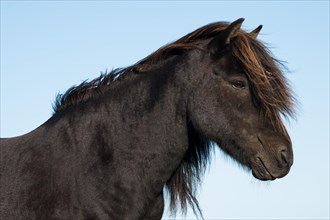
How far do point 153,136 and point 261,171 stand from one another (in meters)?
1.23

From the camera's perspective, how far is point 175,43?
6809 millimetres

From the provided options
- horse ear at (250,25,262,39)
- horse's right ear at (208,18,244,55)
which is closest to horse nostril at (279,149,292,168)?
horse's right ear at (208,18,244,55)

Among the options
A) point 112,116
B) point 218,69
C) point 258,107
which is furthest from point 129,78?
point 258,107

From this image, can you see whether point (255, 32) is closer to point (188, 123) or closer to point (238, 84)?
point (238, 84)

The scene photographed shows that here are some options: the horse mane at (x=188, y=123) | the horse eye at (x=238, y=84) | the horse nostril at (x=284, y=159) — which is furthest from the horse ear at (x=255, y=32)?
the horse nostril at (x=284, y=159)

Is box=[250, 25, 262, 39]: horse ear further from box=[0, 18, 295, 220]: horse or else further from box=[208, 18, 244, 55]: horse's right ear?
box=[208, 18, 244, 55]: horse's right ear

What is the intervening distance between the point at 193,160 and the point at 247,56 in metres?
1.40

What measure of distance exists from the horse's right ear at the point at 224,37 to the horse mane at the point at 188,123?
79 millimetres

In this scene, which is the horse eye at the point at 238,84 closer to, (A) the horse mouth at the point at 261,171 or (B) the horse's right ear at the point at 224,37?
(B) the horse's right ear at the point at 224,37

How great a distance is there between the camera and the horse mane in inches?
244

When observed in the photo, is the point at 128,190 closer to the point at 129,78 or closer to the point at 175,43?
the point at 129,78

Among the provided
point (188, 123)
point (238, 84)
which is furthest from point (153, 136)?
point (238, 84)

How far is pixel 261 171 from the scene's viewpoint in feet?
20.2

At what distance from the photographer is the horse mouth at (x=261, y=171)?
20.0 feet
